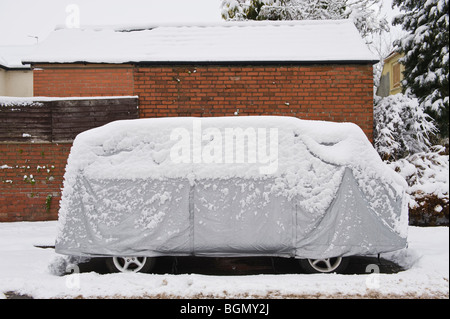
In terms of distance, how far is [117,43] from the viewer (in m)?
8.63

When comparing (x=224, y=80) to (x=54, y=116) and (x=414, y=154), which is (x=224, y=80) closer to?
(x=54, y=116)

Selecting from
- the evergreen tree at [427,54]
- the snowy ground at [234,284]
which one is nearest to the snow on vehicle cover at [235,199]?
the snowy ground at [234,284]

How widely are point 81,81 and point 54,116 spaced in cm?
100

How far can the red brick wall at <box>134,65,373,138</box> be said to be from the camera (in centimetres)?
783

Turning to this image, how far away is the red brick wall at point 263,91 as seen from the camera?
25.7 feet

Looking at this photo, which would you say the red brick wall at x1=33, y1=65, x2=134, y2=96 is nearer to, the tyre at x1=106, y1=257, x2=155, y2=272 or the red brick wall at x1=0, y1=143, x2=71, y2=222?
the red brick wall at x1=0, y1=143, x2=71, y2=222

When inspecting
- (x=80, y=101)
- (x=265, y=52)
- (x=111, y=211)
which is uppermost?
(x=265, y=52)

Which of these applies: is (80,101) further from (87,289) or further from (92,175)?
(87,289)

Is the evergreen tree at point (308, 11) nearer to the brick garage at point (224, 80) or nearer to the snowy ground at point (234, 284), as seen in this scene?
the brick garage at point (224, 80)

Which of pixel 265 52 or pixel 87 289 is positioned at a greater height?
pixel 265 52

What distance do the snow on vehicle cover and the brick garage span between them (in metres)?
3.53

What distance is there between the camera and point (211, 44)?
27.9ft

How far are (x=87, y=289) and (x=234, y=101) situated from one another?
501cm

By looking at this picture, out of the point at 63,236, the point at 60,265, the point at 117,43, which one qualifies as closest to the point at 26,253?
the point at 60,265
